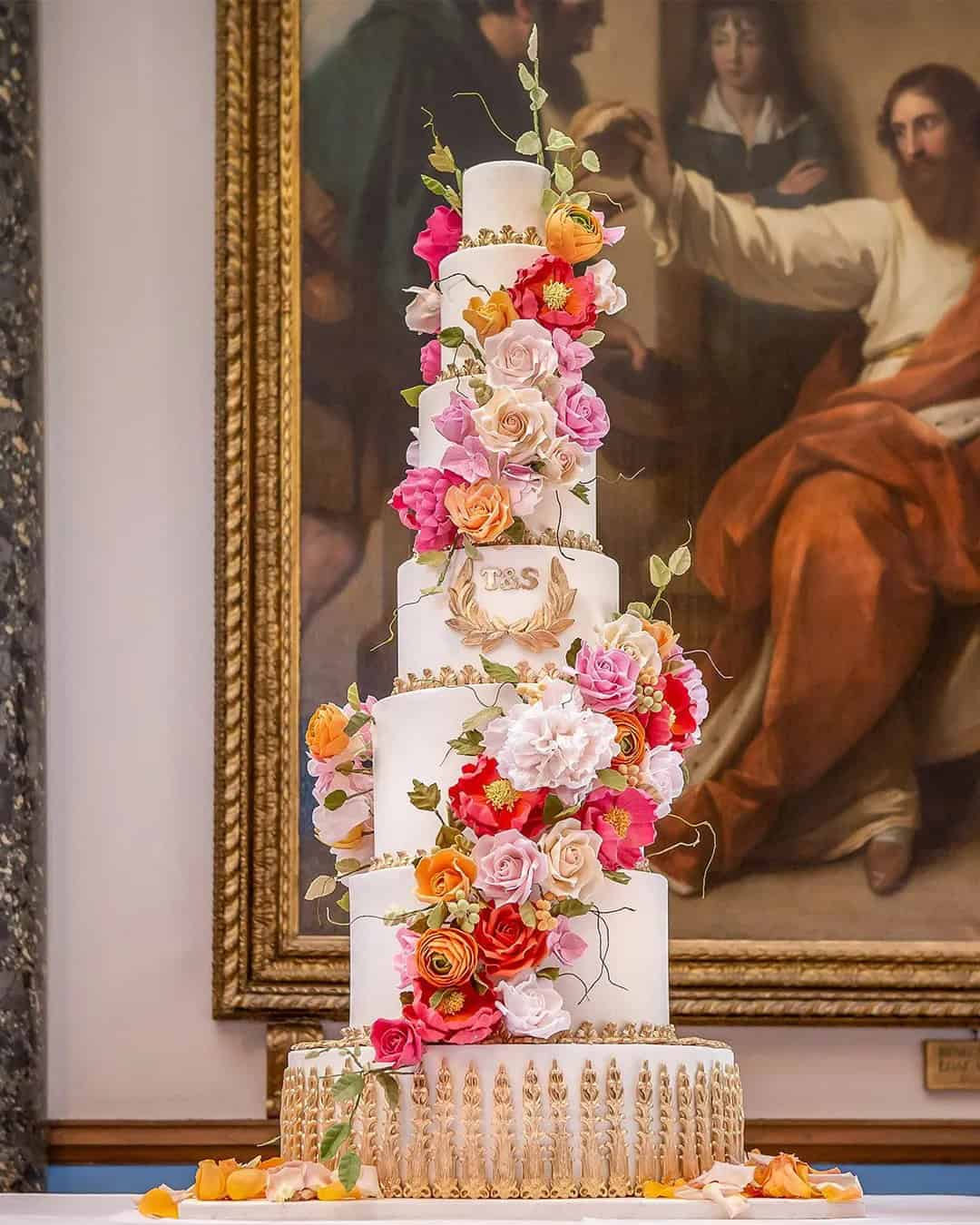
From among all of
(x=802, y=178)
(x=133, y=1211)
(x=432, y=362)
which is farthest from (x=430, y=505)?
(x=802, y=178)

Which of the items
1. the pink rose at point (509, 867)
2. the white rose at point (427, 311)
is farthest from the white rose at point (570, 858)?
the white rose at point (427, 311)

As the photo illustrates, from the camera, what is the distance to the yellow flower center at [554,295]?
188 inches

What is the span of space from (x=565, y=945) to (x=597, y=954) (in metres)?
0.13

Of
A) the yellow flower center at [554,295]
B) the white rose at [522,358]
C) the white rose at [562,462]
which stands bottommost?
the white rose at [562,462]

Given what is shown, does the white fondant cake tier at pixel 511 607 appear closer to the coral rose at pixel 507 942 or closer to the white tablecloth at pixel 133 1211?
the coral rose at pixel 507 942

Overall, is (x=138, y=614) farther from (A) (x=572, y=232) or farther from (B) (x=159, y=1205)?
(B) (x=159, y=1205)

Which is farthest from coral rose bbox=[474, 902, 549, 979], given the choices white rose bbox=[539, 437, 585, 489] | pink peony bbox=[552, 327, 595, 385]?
pink peony bbox=[552, 327, 595, 385]

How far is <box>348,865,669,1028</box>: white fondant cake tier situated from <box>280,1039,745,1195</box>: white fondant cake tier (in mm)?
135

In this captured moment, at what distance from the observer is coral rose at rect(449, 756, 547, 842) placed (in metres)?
4.34

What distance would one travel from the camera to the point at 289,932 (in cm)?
679

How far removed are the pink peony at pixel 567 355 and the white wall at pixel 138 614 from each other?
2683mm

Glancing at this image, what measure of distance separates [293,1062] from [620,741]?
1.09 metres

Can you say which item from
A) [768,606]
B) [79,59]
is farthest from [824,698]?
[79,59]

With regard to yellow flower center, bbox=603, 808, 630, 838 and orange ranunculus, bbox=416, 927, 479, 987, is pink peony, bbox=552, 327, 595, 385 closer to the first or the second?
yellow flower center, bbox=603, 808, 630, 838
